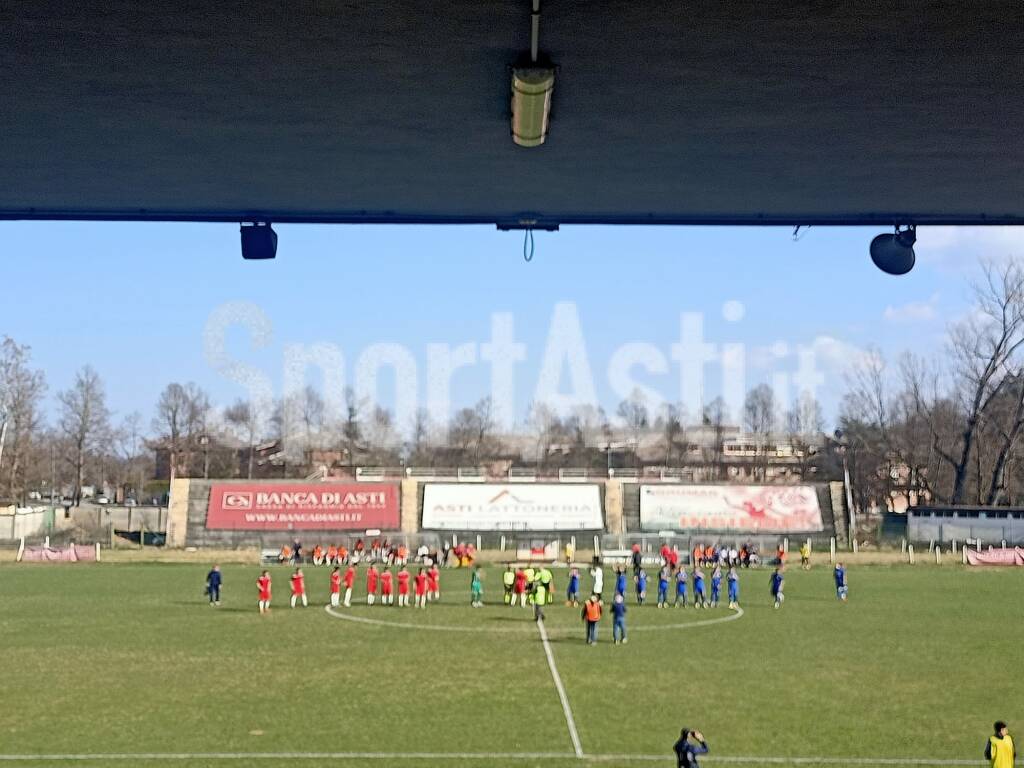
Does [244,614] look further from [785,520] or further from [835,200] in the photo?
[785,520]

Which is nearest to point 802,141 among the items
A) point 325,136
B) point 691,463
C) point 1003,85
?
point 1003,85

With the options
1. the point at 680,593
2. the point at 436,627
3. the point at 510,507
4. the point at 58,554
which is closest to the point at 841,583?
the point at 680,593

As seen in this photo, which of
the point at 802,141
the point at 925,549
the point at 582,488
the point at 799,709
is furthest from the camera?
the point at 582,488

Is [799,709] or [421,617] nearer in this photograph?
[799,709]

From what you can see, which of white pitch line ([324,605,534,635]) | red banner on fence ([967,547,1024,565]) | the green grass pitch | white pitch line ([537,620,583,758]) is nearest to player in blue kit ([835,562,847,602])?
the green grass pitch

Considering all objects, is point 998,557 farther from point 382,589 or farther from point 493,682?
point 493,682

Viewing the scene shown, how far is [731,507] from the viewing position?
64750 mm

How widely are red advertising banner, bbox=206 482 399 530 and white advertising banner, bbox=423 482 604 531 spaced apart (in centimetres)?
251

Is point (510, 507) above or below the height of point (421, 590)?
above

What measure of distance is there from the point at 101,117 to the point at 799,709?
1605 cm

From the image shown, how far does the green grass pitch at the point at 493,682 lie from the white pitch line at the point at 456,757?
0.08 m

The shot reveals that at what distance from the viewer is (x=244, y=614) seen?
109 ft

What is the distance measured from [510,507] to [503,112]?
189ft

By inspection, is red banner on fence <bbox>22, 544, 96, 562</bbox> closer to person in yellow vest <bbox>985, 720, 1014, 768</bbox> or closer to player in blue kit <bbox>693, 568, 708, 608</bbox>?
player in blue kit <bbox>693, 568, 708, 608</bbox>
